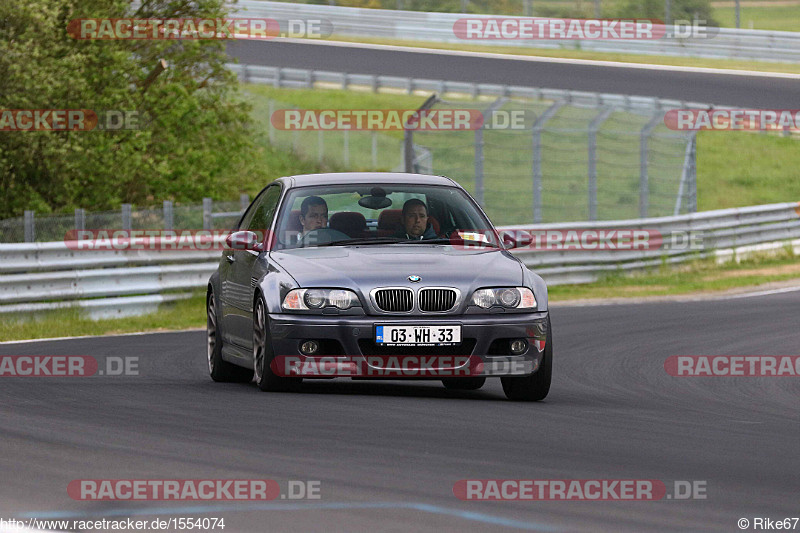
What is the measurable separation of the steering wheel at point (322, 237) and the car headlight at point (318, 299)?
0.92 metres

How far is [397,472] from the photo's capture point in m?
6.80

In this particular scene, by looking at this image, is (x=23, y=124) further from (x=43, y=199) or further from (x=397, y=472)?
(x=397, y=472)

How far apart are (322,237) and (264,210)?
100 centimetres

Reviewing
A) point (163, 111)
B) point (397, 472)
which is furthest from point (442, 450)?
point (163, 111)

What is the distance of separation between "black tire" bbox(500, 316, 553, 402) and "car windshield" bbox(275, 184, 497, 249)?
1105 mm

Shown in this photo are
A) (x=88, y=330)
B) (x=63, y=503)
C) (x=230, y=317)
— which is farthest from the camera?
(x=88, y=330)

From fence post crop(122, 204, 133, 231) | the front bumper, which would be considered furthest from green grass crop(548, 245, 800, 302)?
the front bumper

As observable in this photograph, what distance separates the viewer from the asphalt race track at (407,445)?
593 cm

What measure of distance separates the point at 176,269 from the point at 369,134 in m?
27.8

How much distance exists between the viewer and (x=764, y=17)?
259ft

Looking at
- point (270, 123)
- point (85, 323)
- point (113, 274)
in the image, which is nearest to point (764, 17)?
point (270, 123)

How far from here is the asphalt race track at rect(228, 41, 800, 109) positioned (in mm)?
38250

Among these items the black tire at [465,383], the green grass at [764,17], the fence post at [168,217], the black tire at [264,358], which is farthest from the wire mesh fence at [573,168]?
the green grass at [764,17]

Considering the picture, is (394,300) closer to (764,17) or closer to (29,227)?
(29,227)
